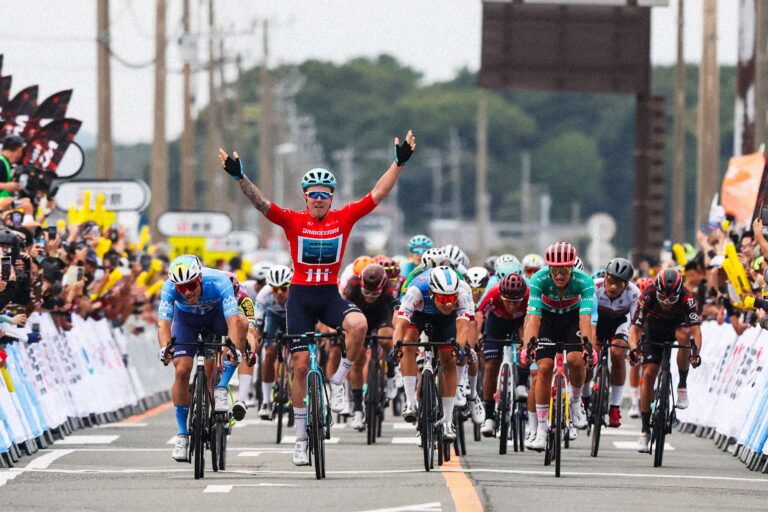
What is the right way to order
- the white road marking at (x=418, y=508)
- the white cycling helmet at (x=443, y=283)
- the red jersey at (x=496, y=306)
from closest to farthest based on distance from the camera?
the white road marking at (x=418, y=508), the white cycling helmet at (x=443, y=283), the red jersey at (x=496, y=306)

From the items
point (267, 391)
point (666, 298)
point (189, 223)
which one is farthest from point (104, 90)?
point (666, 298)

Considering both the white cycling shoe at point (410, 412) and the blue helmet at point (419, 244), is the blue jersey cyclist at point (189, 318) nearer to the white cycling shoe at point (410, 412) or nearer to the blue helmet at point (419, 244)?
the white cycling shoe at point (410, 412)

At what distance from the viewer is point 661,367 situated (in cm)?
1980

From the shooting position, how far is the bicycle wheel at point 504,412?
66.7 ft

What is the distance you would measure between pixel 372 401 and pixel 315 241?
4.73 metres

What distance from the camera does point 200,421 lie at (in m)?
16.9

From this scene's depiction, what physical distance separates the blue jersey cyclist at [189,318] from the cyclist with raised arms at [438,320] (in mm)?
1672

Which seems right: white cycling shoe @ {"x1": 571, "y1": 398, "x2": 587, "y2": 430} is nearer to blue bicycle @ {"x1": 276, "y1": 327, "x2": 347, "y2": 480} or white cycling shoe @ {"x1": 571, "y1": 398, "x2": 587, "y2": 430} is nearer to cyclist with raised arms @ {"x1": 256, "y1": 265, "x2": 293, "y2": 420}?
blue bicycle @ {"x1": 276, "y1": 327, "x2": 347, "y2": 480}

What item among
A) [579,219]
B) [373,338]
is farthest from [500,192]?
[373,338]

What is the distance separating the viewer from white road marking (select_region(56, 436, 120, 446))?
21.7 m

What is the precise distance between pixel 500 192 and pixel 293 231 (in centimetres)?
15555

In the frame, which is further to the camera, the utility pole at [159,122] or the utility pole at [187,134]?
the utility pole at [187,134]

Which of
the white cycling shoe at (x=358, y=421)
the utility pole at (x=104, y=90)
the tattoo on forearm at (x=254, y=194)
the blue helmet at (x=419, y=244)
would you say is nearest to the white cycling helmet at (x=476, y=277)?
the white cycling shoe at (x=358, y=421)

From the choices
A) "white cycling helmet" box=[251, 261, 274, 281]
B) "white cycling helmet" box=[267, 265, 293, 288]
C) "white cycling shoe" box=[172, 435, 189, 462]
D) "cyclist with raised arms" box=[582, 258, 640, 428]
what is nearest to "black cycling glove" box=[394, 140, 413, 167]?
"white cycling shoe" box=[172, 435, 189, 462]
